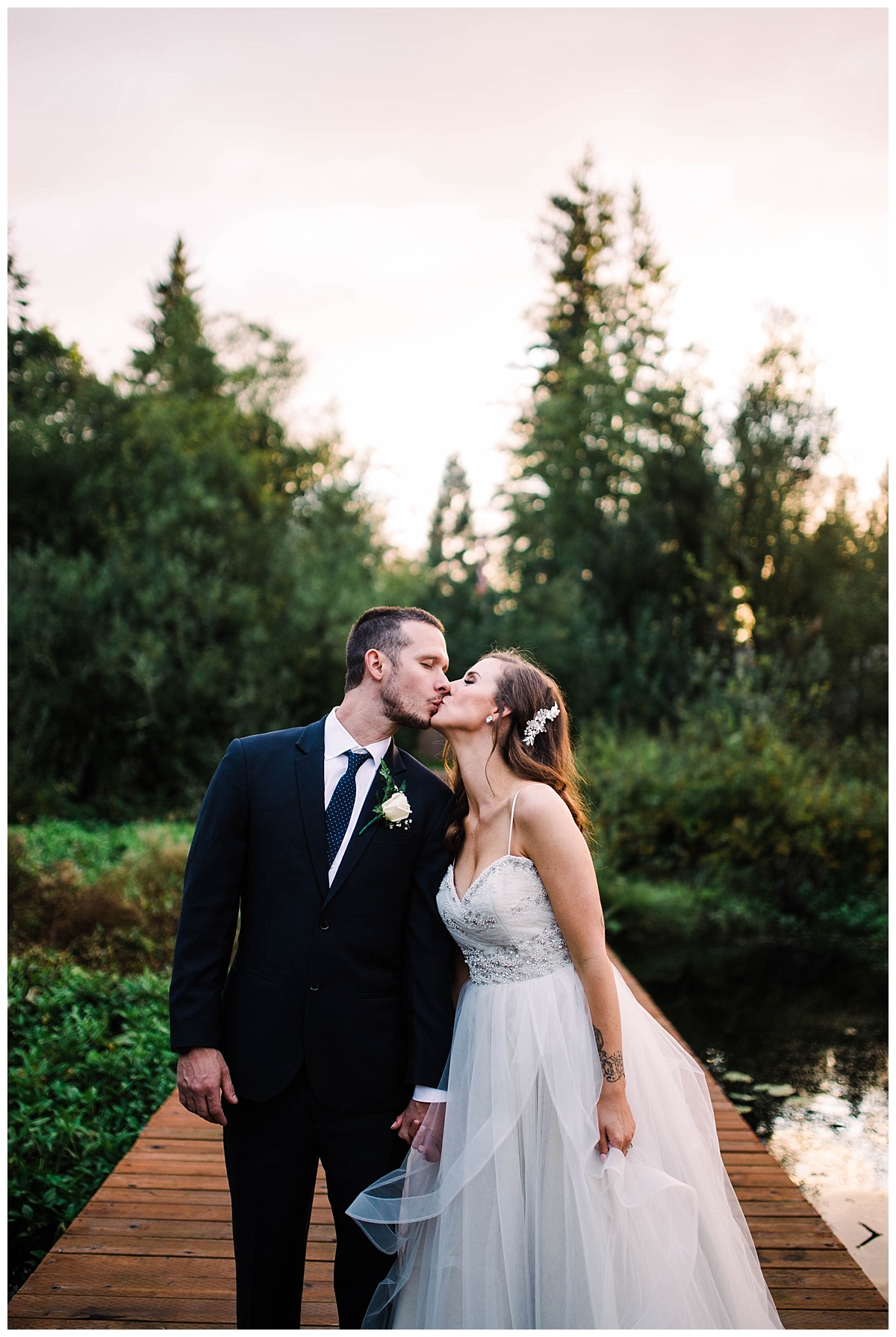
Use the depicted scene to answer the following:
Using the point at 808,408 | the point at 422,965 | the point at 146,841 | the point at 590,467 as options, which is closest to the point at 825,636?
the point at 808,408

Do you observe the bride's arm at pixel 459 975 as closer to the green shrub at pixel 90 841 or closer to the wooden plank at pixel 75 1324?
the wooden plank at pixel 75 1324

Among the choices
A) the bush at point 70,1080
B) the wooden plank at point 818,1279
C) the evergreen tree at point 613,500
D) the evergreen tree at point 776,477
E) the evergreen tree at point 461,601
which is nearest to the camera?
the wooden plank at point 818,1279

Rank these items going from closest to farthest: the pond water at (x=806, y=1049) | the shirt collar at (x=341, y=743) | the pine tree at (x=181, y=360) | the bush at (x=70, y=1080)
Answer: the shirt collar at (x=341, y=743), the bush at (x=70, y=1080), the pond water at (x=806, y=1049), the pine tree at (x=181, y=360)

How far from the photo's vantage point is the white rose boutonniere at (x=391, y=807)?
2348 millimetres

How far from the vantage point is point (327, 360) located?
1848cm

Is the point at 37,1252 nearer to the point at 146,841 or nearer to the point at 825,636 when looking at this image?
the point at 146,841

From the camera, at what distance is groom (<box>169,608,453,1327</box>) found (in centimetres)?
225

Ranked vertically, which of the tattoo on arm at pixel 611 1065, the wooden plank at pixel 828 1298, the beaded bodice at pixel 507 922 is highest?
the beaded bodice at pixel 507 922

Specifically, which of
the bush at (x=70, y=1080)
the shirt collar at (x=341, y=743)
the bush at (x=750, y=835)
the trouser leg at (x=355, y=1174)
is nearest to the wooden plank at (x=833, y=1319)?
the trouser leg at (x=355, y=1174)

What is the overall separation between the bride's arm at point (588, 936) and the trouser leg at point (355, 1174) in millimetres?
566

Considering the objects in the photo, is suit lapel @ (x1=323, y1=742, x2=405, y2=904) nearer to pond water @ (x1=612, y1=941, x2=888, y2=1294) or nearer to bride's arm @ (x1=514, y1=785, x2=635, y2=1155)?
bride's arm @ (x1=514, y1=785, x2=635, y2=1155)

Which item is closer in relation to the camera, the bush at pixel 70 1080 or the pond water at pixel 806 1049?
the bush at pixel 70 1080

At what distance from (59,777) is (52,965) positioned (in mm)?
7925

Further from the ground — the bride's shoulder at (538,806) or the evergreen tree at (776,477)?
the evergreen tree at (776,477)
